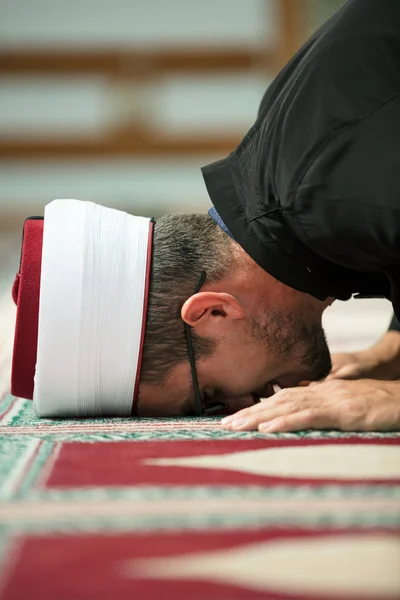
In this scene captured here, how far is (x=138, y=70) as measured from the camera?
27.3 feet

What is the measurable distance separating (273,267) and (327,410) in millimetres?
352

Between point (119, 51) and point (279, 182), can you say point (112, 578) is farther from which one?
point (119, 51)

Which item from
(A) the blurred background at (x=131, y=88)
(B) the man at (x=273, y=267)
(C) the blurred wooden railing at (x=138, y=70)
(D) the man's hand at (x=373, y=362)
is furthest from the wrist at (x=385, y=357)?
(C) the blurred wooden railing at (x=138, y=70)

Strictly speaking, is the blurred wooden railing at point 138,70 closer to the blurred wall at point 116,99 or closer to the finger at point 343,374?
the blurred wall at point 116,99

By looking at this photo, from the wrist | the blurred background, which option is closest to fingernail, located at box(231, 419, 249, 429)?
the wrist

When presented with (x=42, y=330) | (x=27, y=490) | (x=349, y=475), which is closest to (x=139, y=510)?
(x=27, y=490)

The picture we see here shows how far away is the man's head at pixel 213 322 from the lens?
1.84 m

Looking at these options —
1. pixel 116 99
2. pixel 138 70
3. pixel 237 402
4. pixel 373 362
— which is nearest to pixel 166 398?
pixel 237 402

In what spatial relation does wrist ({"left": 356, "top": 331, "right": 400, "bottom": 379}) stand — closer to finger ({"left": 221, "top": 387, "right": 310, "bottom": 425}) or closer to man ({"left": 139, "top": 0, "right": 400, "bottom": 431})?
man ({"left": 139, "top": 0, "right": 400, "bottom": 431})

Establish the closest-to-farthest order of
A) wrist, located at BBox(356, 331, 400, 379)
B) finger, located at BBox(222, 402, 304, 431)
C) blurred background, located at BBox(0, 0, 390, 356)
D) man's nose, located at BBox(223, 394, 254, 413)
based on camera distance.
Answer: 1. finger, located at BBox(222, 402, 304, 431)
2. man's nose, located at BBox(223, 394, 254, 413)
3. wrist, located at BBox(356, 331, 400, 379)
4. blurred background, located at BBox(0, 0, 390, 356)

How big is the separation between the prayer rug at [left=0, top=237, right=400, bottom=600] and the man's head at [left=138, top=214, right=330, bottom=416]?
0.74ft

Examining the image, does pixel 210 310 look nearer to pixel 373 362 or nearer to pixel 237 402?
pixel 237 402

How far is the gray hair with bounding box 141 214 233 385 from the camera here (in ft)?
6.01

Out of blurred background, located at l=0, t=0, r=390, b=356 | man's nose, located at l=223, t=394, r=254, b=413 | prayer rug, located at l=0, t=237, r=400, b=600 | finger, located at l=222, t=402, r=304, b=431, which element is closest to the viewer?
prayer rug, located at l=0, t=237, r=400, b=600
